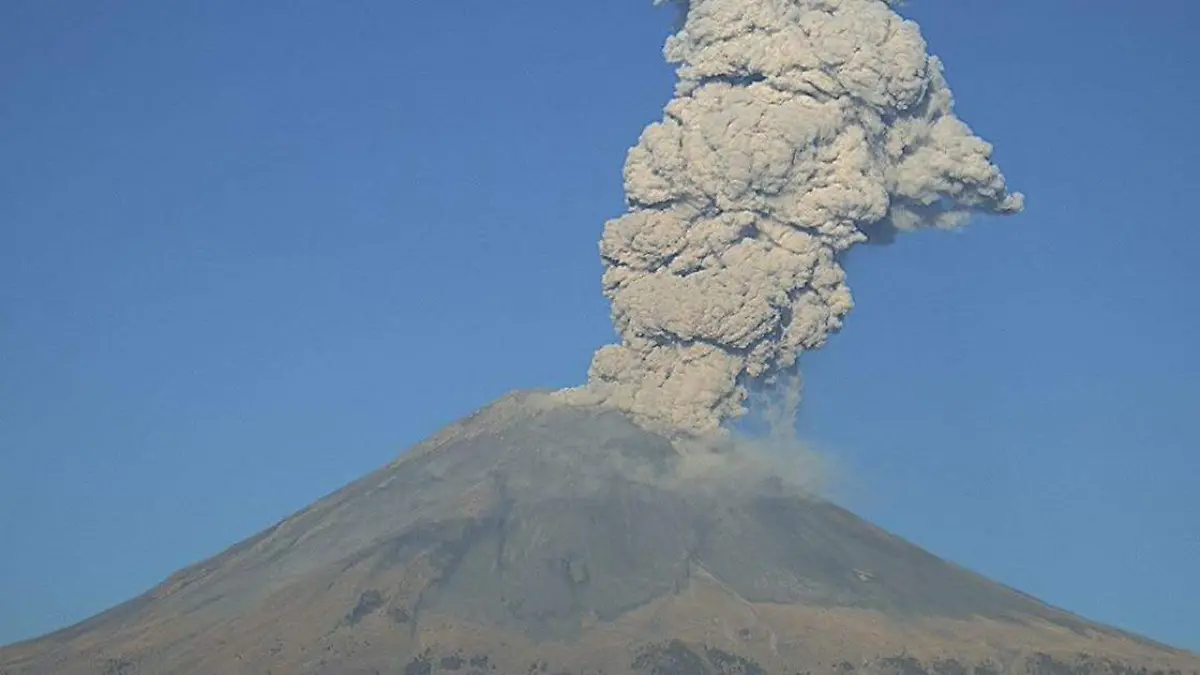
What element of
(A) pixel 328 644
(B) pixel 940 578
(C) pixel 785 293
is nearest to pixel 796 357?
(C) pixel 785 293

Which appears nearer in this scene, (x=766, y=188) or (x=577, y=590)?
(x=766, y=188)

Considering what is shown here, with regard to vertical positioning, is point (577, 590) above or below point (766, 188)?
below

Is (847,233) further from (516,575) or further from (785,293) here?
(516,575)

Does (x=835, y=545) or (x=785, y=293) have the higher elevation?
(x=785, y=293)

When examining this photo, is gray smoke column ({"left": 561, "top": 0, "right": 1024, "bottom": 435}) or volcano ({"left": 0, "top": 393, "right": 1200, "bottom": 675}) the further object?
gray smoke column ({"left": 561, "top": 0, "right": 1024, "bottom": 435})

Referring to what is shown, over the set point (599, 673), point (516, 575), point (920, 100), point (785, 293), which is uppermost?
point (920, 100)

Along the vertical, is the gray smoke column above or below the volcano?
above
